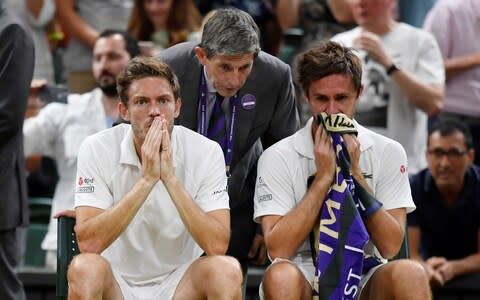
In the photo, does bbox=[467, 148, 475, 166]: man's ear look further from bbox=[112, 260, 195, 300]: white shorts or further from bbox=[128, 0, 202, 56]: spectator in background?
bbox=[112, 260, 195, 300]: white shorts

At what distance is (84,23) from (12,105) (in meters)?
2.18

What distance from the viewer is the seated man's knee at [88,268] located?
469 centimetres

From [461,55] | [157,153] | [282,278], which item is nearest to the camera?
[282,278]

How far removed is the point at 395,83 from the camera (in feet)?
23.2

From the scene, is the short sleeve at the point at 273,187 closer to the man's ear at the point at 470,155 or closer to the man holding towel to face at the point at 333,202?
the man holding towel to face at the point at 333,202

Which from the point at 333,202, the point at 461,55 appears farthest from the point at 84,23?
the point at 333,202

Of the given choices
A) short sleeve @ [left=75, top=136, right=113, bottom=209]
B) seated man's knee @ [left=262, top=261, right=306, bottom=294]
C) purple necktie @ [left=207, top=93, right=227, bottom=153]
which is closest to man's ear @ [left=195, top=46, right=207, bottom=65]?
purple necktie @ [left=207, top=93, right=227, bottom=153]

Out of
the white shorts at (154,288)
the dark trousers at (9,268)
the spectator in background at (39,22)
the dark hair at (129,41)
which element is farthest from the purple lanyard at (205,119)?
the spectator in background at (39,22)

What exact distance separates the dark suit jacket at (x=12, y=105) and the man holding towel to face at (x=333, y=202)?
1274 millimetres

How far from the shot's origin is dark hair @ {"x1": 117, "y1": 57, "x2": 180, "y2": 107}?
5.09 m

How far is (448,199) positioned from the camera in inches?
279

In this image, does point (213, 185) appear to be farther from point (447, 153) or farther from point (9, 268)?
point (447, 153)

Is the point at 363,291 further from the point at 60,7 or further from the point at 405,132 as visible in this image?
the point at 60,7

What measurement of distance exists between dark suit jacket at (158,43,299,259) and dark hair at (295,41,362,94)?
0.26m
